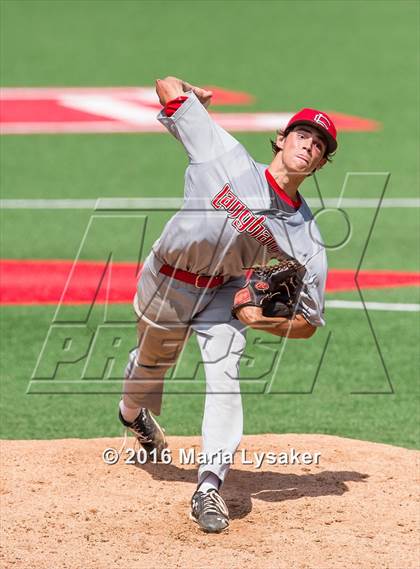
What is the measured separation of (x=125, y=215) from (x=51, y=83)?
921 cm

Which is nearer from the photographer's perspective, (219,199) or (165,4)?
(219,199)

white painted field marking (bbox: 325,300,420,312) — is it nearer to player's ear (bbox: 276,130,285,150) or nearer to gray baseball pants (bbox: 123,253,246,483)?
gray baseball pants (bbox: 123,253,246,483)

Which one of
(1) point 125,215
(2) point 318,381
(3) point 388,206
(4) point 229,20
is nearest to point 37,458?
(2) point 318,381

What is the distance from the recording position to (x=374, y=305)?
38.2 ft

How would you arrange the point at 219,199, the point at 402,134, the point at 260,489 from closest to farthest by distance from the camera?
the point at 219,199, the point at 260,489, the point at 402,134

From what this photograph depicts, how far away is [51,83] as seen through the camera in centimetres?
2334

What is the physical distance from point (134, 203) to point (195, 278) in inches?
334

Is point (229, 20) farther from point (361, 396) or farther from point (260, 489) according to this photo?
point (260, 489)

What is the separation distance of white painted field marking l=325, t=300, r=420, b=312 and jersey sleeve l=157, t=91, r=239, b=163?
16.1 feet

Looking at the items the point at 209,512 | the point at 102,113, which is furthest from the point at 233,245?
the point at 102,113

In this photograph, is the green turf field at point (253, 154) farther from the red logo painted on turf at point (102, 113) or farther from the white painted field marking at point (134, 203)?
the red logo painted on turf at point (102, 113)

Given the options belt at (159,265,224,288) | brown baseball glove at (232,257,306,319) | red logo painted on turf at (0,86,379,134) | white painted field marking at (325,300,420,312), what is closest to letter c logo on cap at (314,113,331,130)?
brown baseball glove at (232,257,306,319)

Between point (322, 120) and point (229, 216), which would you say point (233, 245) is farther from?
point (322, 120)

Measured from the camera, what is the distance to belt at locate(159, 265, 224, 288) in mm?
6996
